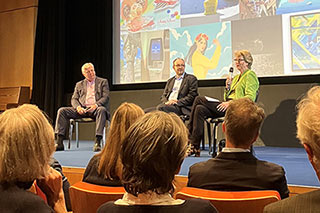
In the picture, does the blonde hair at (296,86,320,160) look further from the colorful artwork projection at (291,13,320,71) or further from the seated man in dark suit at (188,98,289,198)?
the colorful artwork projection at (291,13,320,71)

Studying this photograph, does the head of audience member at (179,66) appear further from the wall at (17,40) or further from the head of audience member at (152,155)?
the wall at (17,40)

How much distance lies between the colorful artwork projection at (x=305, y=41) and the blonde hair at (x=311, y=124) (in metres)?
3.64

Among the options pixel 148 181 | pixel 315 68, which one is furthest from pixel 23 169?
pixel 315 68

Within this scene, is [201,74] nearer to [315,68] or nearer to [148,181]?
[315,68]

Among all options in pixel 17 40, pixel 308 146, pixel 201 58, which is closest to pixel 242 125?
pixel 308 146

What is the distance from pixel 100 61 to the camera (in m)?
5.81

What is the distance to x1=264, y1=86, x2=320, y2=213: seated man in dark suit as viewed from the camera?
2.59ft

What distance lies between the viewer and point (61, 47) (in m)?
6.21

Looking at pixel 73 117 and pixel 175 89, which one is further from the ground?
pixel 175 89

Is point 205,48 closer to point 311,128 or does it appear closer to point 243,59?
point 243,59

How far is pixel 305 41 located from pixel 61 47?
407 cm

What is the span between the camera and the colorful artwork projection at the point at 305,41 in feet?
13.7

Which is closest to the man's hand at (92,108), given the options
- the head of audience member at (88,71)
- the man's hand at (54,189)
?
the head of audience member at (88,71)

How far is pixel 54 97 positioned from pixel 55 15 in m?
1.47
